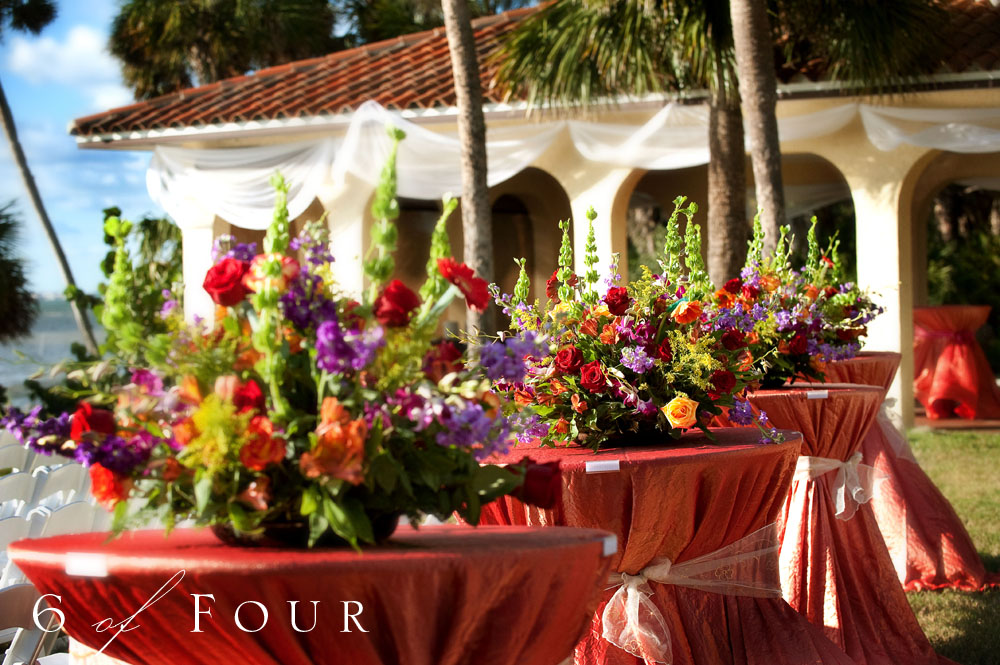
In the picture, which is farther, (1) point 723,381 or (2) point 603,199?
(2) point 603,199

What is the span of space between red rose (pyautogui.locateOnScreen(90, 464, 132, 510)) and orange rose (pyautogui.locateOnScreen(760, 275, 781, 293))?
362cm

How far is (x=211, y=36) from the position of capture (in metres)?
20.3

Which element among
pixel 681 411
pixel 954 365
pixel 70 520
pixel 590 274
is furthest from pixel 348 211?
pixel 681 411

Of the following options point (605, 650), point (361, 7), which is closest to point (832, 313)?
point (605, 650)

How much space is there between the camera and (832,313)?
538 cm

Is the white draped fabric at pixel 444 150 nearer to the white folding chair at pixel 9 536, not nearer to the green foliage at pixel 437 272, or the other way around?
the white folding chair at pixel 9 536

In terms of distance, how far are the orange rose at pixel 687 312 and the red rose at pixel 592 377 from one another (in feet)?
0.89

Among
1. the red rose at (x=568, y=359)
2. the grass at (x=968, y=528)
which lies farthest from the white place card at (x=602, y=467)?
the grass at (x=968, y=528)

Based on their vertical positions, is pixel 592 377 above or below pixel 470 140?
below

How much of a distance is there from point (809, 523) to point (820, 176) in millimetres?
13475

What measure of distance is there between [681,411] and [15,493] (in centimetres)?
282

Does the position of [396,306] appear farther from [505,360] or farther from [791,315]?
[791,315]

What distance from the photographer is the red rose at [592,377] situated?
10.6ft

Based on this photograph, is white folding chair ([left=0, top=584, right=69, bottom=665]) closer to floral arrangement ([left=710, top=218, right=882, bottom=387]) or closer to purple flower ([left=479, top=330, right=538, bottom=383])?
purple flower ([left=479, top=330, right=538, bottom=383])
